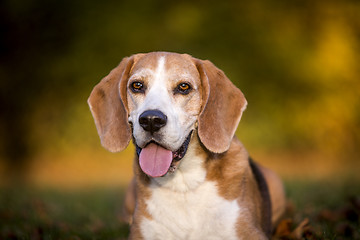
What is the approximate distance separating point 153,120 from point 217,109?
0.72 meters

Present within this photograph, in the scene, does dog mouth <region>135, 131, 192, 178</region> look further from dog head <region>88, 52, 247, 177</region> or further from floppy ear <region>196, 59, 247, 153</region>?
floppy ear <region>196, 59, 247, 153</region>

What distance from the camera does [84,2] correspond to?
1512 cm

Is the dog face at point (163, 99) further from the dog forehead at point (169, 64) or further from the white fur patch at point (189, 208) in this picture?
the white fur patch at point (189, 208)

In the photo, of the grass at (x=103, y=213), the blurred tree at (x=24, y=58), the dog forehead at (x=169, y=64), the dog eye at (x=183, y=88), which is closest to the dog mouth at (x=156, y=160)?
the dog eye at (x=183, y=88)

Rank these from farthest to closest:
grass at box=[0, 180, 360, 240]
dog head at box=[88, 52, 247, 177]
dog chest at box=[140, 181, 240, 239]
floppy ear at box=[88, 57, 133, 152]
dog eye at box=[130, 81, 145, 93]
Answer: grass at box=[0, 180, 360, 240], floppy ear at box=[88, 57, 133, 152], dog eye at box=[130, 81, 145, 93], dog chest at box=[140, 181, 240, 239], dog head at box=[88, 52, 247, 177]

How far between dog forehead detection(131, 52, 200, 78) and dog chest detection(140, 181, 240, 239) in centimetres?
98

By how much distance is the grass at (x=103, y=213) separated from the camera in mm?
4672

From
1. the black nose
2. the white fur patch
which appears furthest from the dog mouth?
the white fur patch

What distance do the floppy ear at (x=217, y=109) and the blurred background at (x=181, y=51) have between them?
33.2ft

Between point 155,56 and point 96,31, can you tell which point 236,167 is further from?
point 96,31

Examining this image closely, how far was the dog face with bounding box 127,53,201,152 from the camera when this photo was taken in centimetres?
347

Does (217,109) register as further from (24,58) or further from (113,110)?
(24,58)

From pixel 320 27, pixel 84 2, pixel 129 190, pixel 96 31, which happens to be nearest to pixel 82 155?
pixel 96 31

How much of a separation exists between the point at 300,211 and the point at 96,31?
36.9ft
